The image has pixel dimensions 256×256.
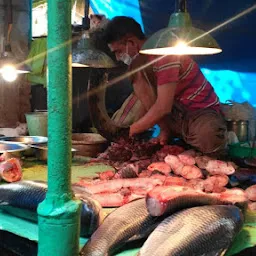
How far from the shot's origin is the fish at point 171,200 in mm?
2643

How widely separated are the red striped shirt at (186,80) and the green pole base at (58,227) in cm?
284

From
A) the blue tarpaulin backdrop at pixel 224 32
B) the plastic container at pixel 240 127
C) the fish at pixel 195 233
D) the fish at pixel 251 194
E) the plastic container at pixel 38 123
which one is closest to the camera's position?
the fish at pixel 195 233

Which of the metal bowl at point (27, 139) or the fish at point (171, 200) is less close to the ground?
the metal bowl at point (27, 139)

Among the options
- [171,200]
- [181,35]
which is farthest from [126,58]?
[171,200]

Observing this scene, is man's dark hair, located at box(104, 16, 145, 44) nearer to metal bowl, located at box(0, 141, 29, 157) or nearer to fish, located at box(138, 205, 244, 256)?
metal bowl, located at box(0, 141, 29, 157)

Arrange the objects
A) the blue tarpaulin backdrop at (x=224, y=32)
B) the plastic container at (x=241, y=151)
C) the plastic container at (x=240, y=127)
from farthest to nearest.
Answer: the plastic container at (x=240, y=127) < the blue tarpaulin backdrop at (x=224, y=32) < the plastic container at (x=241, y=151)

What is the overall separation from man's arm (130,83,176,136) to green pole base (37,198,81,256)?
2.81 meters

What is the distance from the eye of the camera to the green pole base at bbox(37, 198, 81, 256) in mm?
2180

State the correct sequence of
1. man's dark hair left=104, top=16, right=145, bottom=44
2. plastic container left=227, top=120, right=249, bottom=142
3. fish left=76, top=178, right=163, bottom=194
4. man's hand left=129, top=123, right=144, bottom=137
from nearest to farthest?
1. fish left=76, top=178, right=163, bottom=194
2. man's dark hair left=104, top=16, right=145, bottom=44
3. man's hand left=129, top=123, right=144, bottom=137
4. plastic container left=227, top=120, right=249, bottom=142

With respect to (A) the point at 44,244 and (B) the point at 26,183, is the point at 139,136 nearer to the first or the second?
(B) the point at 26,183

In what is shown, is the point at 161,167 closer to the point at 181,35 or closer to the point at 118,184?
the point at 118,184

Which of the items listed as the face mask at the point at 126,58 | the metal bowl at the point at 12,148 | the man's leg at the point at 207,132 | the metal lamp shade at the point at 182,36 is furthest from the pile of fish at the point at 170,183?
the face mask at the point at 126,58

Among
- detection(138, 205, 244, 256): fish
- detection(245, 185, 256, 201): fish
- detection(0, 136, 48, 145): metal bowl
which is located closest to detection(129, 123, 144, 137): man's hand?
detection(0, 136, 48, 145): metal bowl

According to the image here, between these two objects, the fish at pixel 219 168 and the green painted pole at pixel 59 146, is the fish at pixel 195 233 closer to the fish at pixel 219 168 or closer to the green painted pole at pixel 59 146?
the green painted pole at pixel 59 146
